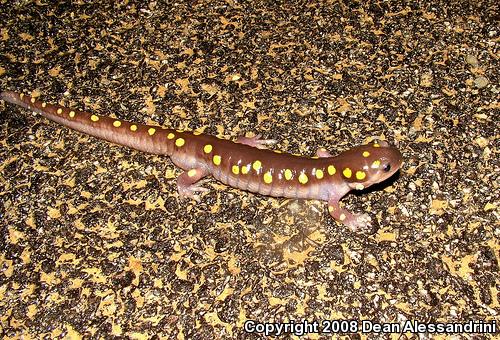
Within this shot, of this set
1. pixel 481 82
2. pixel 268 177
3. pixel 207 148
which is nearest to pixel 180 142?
pixel 207 148

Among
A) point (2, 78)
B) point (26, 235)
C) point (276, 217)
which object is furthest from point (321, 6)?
point (26, 235)

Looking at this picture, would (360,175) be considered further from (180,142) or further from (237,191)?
(180,142)

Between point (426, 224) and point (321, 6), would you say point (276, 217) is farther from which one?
point (321, 6)

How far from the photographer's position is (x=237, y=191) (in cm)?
270

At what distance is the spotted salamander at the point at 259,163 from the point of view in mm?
2527

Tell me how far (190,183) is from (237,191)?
24 centimetres

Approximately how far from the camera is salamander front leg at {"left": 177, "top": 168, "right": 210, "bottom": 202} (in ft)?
8.73

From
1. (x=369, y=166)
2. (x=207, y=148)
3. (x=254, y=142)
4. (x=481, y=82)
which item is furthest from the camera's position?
(x=481, y=82)

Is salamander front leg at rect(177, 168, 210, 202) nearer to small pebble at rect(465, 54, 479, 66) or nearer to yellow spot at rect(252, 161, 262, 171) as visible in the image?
yellow spot at rect(252, 161, 262, 171)

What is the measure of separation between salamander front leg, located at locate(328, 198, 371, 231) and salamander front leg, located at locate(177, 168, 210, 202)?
0.64 metres

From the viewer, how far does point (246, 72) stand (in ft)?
10.5

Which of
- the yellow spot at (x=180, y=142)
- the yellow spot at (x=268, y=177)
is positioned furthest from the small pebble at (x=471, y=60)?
the yellow spot at (x=180, y=142)

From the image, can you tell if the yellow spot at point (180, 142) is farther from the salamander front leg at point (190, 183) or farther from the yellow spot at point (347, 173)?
the yellow spot at point (347, 173)

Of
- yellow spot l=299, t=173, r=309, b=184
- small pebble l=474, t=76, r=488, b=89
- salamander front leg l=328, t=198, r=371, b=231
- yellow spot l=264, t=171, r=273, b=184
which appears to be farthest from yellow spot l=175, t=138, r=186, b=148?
small pebble l=474, t=76, r=488, b=89
